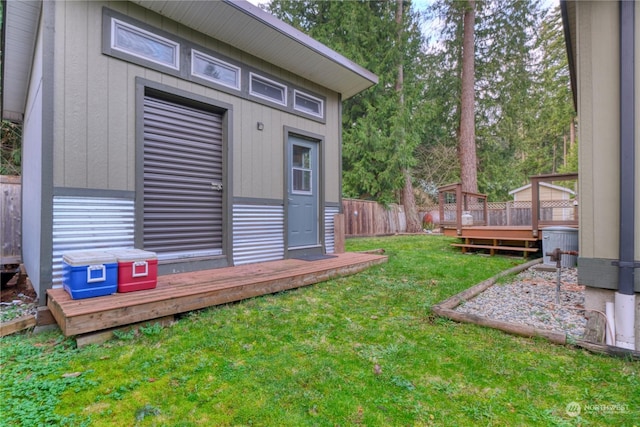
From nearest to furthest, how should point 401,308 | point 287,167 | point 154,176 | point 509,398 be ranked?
point 509,398
point 401,308
point 154,176
point 287,167

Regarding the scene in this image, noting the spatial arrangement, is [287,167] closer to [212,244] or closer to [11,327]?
[212,244]

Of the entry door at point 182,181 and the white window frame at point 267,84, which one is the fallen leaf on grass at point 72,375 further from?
the white window frame at point 267,84

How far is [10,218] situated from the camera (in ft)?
18.0

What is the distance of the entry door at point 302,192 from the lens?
531 centimetres

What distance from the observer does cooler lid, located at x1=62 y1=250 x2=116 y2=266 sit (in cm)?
258

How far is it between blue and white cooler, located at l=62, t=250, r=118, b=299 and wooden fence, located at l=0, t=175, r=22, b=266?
3892mm

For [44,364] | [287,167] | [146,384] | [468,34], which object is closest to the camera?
[146,384]

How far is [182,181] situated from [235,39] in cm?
212

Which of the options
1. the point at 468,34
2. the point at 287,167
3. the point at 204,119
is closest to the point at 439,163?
the point at 468,34

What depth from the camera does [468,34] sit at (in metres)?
12.2

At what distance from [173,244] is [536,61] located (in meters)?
17.9

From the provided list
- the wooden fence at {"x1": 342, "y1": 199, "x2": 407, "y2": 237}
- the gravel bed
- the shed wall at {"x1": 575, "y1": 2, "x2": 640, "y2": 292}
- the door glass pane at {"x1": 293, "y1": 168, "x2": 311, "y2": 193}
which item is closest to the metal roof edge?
the door glass pane at {"x1": 293, "y1": 168, "x2": 311, "y2": 193}

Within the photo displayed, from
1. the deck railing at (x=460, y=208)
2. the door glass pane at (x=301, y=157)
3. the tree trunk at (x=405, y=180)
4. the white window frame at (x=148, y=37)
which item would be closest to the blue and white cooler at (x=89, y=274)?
the white window frame at (x=148, y=37)

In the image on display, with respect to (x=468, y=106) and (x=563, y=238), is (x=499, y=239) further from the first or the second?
(x=468, y=106)
